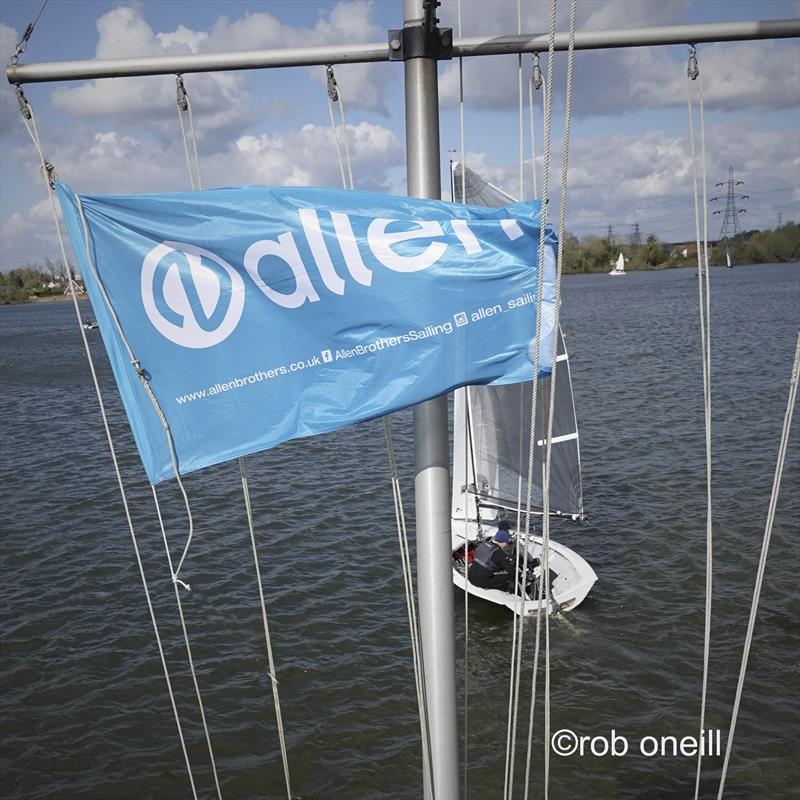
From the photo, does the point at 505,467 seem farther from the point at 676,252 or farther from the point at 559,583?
the point at 676,252

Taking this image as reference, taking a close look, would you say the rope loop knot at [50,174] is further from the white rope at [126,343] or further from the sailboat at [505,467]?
the sailboat at [505,467]

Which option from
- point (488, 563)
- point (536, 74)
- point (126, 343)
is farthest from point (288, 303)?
point (488, 563)

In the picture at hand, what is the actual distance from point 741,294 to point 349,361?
89.6 metres

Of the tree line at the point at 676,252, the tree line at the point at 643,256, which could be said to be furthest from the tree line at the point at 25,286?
the tree line at the point at 676,252

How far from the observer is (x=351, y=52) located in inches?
180

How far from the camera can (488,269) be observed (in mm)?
4957

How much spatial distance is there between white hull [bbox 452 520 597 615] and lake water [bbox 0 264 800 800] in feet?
1.62

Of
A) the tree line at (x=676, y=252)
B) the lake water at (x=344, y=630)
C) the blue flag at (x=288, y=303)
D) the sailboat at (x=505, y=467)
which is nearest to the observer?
the blue flag at (x=288, y=303)

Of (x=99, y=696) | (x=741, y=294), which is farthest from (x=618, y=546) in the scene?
(x=741, y=294)

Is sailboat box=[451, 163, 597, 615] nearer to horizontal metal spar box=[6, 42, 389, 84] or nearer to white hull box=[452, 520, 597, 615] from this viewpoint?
white hull box=[452, 520, 597, 615]

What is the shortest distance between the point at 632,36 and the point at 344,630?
43.5 ft

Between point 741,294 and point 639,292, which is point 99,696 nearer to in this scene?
point 741,294

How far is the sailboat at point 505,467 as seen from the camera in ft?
51.3

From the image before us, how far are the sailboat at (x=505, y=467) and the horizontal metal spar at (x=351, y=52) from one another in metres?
10.8
